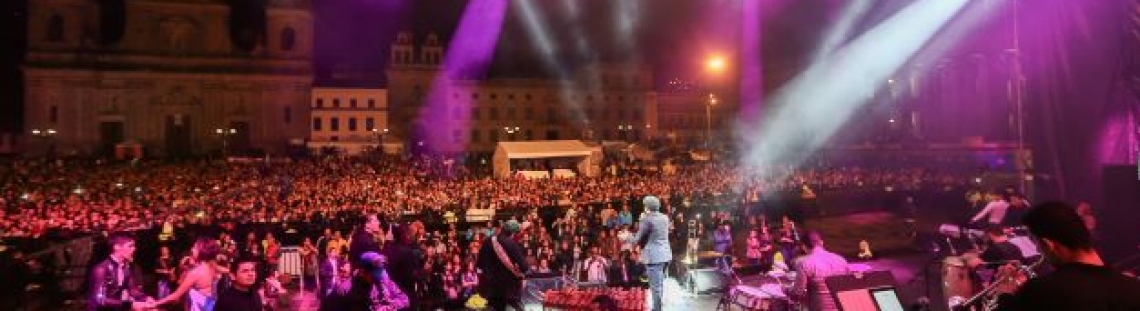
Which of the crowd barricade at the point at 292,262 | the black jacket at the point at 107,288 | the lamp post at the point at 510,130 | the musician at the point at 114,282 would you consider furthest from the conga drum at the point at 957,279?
the lamp post at the point at 510,130

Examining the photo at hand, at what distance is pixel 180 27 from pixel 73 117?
31.1 ft

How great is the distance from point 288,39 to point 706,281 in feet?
168

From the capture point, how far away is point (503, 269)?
8.06 meters

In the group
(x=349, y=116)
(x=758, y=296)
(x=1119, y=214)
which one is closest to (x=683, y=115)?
(x=349, y=116)

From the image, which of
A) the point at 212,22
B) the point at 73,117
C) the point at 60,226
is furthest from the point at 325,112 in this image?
the point at 60,226

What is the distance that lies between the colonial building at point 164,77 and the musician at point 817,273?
4994 cm

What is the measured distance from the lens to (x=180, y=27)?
51625 millimetres

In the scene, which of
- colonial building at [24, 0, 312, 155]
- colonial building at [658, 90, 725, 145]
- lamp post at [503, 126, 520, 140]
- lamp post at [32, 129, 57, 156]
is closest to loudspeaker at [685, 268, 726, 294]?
colonial building at [24, 0, 312, 155]

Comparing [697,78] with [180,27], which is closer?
[180,27]

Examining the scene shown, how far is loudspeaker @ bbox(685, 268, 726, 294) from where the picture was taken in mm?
10287

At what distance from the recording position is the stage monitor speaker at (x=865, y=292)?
208 inches

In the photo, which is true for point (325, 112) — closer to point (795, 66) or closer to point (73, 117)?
point (73, 117)

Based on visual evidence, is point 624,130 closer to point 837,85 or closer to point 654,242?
point 837,85

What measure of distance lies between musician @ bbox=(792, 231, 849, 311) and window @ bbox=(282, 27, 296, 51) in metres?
53.7
